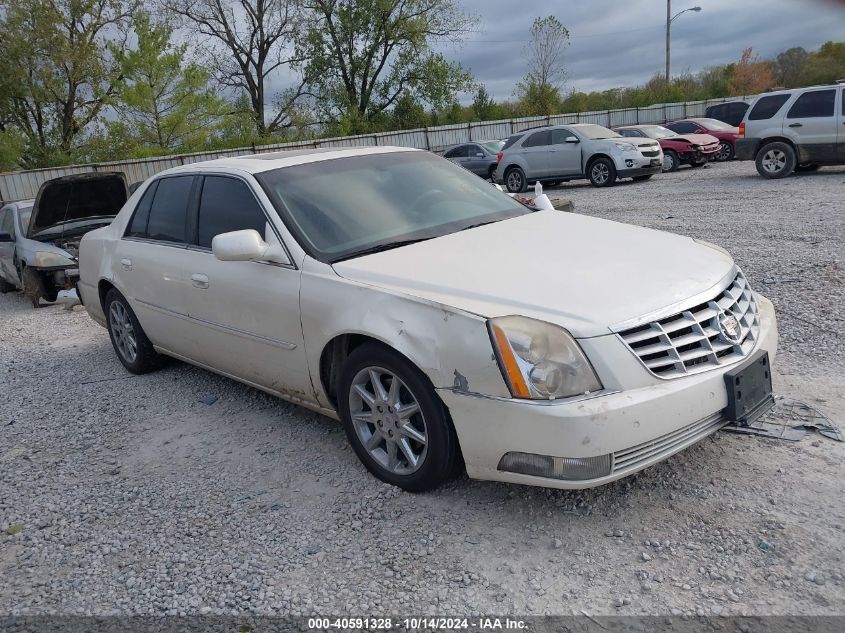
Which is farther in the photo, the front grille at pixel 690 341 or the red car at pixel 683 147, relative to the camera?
the red car at pixel 683 147

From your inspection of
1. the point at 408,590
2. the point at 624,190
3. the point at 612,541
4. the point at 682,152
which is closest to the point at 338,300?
the point at 408,590

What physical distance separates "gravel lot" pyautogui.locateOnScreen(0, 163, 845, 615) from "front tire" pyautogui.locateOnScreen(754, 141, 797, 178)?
10.7 m

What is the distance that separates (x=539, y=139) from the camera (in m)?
18.7

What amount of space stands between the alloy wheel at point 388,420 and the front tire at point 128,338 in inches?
104

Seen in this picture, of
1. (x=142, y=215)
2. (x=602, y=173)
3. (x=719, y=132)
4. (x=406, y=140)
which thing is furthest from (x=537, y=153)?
(x=142, y=215)

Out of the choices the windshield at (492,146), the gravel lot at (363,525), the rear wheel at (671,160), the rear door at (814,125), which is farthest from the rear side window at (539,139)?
the gravel lot at (363,525)

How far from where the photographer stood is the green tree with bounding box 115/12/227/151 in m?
29.5

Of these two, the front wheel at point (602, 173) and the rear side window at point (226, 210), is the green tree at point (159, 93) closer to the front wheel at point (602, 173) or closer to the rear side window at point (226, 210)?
the front wheel at point (602, 173)

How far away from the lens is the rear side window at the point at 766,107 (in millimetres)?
14036

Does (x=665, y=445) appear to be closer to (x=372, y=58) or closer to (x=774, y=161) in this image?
(x=774, y=161)

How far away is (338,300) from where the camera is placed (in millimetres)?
3469

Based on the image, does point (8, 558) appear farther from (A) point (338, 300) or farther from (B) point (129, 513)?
(A) point (338, 300)

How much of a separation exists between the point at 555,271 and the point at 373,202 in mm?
1293

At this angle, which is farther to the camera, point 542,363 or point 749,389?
point 749,389
